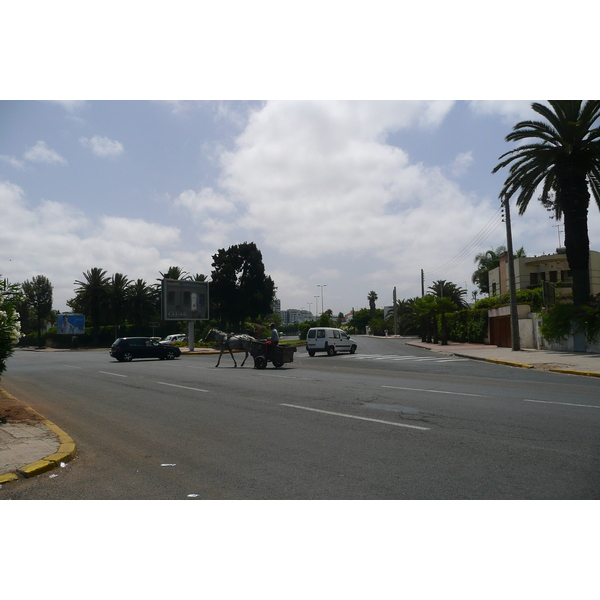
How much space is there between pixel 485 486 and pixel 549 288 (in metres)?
29.1

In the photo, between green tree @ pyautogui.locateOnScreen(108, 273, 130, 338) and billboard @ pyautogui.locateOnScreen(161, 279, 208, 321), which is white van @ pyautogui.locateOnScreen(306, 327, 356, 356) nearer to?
billboard @ pyautogui.locateOnScreen(161, 279, 208, 321)

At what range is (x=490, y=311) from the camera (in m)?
41.6

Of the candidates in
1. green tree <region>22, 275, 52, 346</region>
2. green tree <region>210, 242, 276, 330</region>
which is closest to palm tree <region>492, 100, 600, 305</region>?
green tree <region>210, 242, 276, 330</region>

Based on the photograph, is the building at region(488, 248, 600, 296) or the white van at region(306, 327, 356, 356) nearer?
the white van at region(306, 327, 356, 356)

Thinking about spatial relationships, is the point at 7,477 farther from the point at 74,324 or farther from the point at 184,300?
the point at 74,324

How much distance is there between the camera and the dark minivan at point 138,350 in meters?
31.3

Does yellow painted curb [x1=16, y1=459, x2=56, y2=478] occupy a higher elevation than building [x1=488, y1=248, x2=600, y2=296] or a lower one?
lower

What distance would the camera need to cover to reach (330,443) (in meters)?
7.59

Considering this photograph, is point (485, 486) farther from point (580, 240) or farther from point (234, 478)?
point (580, 240)

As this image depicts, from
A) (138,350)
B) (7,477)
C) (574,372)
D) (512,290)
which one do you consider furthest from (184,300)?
(7,477)

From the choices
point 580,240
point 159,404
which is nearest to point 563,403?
point 159,404

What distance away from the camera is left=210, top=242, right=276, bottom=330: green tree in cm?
6350

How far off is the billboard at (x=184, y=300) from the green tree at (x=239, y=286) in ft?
62.8

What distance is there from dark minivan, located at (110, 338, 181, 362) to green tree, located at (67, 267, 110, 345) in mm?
38379
